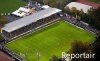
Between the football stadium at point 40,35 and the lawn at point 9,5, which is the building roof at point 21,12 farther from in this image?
the lawn at point 9,5

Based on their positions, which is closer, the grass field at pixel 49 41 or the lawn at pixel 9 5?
Answer: the grass field at pixel 49 41

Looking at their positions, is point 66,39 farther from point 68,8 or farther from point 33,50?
point 68,8

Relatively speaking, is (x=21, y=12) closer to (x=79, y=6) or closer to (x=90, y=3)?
(x=79, y=6)

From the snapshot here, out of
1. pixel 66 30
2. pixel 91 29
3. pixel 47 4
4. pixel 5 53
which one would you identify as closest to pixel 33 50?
pixel 5 53

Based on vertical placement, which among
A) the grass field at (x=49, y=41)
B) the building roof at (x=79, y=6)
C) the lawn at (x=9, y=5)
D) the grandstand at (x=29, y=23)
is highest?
the building roof at (x=79, y=6)

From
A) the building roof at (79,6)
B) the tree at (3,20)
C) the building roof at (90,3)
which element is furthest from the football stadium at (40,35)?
the building roof at (90,3)

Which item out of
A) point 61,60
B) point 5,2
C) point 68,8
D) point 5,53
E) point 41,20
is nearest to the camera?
point 61,60
